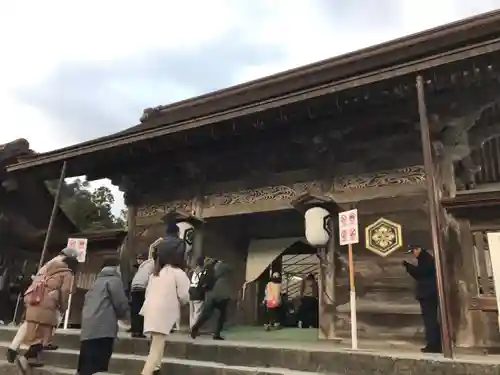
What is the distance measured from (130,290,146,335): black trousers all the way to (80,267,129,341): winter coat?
99.6 inches

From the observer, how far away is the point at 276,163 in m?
9.70

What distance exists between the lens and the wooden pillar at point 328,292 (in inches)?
313

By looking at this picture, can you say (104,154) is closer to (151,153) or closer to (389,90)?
(151,153)

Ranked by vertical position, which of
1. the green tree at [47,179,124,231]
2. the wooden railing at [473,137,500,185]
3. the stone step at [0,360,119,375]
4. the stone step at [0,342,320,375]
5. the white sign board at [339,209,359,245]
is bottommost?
the stone step at [0,360,119,375]

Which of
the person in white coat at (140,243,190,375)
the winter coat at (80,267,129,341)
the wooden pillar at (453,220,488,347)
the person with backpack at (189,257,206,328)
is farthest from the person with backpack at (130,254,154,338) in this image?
the wooden pillar at (453,220,488,347)

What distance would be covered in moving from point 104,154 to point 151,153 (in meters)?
1.18

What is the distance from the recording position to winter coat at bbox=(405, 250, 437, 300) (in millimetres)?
6652

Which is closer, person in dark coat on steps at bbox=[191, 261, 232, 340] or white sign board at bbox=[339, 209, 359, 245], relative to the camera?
white sign board at bbox=[339, 209, 359, 245]

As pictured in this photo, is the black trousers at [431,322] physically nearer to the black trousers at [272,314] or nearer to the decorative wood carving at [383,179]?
the decorative wood carving at [383,179]

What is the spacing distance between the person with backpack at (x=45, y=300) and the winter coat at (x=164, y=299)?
172cm

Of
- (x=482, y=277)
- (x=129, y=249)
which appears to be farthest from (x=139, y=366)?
(x=482, y=277)

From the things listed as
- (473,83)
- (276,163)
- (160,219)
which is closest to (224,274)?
(276,163)

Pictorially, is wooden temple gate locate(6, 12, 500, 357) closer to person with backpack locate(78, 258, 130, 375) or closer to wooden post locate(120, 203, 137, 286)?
wooden post locate(120, 203, 137, 286)

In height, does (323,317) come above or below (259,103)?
below
